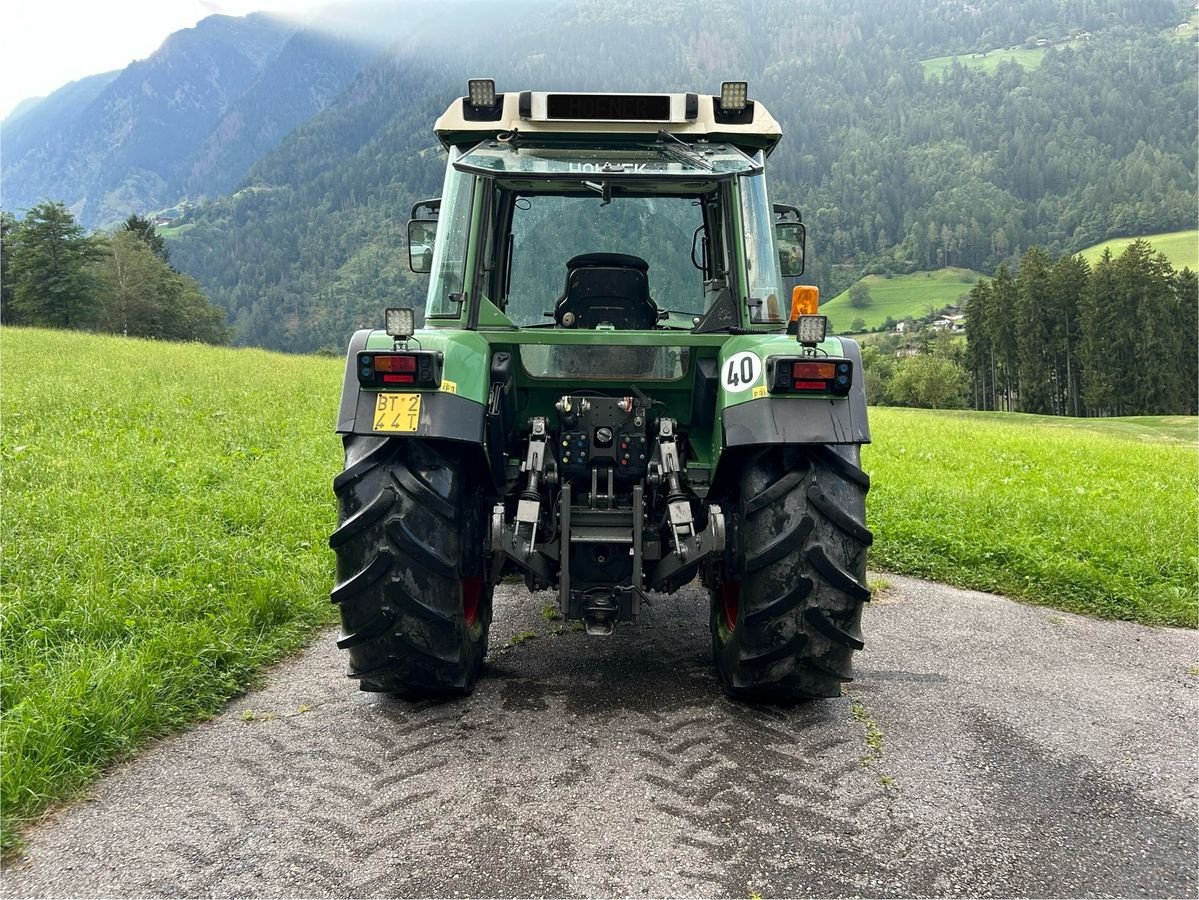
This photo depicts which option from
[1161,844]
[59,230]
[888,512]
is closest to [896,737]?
[1161,844]

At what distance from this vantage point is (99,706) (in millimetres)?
3258

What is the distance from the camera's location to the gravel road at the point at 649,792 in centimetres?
244

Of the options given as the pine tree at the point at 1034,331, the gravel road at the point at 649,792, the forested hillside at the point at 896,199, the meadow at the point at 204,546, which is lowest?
the gravel road at the point at 649,792

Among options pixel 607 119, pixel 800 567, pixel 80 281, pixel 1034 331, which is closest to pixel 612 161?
pixel 607 119

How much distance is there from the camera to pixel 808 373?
10.6ft

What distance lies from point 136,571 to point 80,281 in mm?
42269

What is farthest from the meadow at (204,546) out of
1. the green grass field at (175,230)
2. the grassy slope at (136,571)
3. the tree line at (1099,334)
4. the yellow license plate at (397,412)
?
the green grass field at (175,230)

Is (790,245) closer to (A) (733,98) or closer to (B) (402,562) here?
(A) (733,98)

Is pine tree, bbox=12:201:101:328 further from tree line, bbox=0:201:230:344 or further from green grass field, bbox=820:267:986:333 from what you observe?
green grass field, bbox=820:267:986:333

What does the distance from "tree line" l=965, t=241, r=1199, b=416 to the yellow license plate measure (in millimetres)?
56069

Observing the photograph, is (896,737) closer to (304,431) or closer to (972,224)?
(304,431)

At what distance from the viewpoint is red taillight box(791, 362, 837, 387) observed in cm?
324

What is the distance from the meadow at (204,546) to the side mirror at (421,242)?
6.84ft

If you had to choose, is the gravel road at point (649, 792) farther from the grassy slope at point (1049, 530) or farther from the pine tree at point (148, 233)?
the pine tree at point (148, 233)
